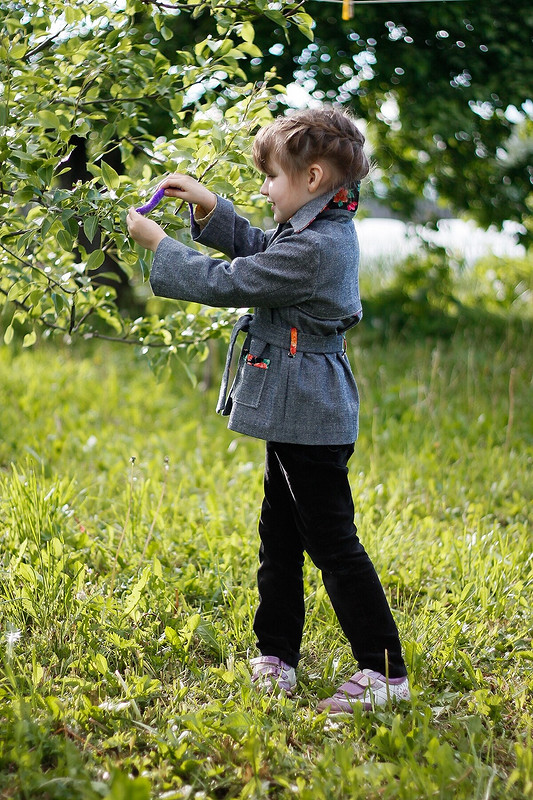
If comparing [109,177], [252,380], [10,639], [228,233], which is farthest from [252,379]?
[10,639]

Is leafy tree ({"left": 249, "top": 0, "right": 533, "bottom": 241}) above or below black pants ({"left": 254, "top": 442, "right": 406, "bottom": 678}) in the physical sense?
above

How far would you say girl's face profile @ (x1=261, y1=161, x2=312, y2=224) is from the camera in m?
1.96

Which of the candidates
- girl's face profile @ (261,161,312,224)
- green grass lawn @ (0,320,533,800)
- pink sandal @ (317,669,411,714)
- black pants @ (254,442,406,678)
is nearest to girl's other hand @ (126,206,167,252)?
girl's face profile @ (261,161,312,224)

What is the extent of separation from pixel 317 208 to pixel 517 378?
3.60 meters

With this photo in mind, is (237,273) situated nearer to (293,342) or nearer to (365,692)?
(293,342)

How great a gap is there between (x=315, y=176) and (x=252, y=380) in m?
0.52

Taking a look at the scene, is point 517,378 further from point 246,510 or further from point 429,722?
point 429,722

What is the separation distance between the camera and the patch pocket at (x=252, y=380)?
6.50ft

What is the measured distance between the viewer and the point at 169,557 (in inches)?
113

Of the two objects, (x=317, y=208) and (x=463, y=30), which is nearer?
(x=317, y=208)

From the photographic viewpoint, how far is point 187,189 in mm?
1936

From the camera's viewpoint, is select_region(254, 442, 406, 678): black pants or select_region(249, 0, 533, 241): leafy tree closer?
select_region(254, 442, 406, 678): black pants

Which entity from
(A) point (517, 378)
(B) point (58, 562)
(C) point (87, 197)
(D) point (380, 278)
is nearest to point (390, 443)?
(A) point (517, 378)

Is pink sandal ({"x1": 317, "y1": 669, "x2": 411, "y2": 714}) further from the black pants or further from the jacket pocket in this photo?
the jacket pocket
